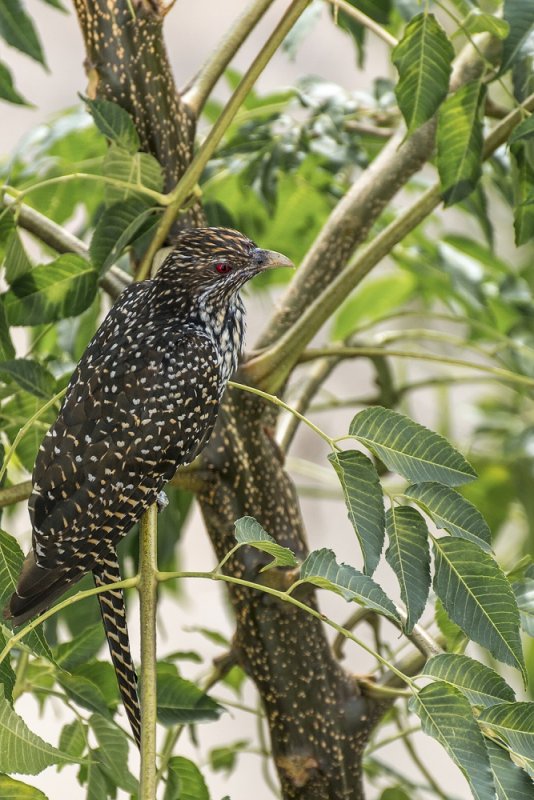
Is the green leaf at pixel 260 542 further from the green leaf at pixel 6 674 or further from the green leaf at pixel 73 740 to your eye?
the green leaf at pixel 73 740

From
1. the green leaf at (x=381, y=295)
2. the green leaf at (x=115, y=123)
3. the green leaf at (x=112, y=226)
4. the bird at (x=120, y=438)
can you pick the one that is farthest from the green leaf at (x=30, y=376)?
the green leaf at (x=381, y=295)

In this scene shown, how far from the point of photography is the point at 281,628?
1.30 metres

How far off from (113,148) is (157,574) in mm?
491

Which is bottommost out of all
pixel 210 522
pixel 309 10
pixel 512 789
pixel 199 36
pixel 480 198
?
pixel 512 789

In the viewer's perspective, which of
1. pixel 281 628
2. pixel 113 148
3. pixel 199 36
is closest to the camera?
pixel 113 148

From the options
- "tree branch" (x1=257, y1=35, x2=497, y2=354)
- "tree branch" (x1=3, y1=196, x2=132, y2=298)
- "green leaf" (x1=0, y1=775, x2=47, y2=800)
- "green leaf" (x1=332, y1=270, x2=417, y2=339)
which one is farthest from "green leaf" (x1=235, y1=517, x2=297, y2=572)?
"green leaf" (x1=332, y1=270, x2=417, y2=339)

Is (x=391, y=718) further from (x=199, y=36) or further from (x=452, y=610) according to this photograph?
(x=199, y=36)

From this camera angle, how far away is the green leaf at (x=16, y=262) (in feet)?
4.03

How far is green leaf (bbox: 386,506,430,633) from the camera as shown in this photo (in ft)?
3.02

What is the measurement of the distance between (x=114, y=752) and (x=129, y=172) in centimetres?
62

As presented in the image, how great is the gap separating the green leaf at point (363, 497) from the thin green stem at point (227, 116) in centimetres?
39

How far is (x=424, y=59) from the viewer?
3.53ft

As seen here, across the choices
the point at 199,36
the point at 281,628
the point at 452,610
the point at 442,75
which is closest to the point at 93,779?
the point at 281,628

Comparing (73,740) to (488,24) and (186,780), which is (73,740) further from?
(488,24)
